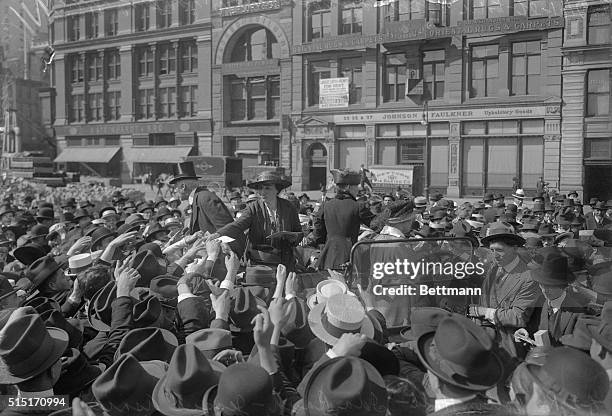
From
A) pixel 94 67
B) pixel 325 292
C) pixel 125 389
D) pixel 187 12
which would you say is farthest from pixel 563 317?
pixel 94 67

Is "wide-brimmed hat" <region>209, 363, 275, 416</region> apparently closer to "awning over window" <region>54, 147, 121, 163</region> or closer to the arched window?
the arched window

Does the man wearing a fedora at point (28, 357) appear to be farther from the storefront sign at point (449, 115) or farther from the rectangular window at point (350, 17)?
the storefront sign at point (449, 115)

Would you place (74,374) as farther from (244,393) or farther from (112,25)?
(112,25)

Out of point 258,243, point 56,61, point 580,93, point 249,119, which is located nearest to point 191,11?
point 249,119

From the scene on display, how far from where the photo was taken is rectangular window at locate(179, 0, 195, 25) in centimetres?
3284

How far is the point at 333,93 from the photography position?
31.5m

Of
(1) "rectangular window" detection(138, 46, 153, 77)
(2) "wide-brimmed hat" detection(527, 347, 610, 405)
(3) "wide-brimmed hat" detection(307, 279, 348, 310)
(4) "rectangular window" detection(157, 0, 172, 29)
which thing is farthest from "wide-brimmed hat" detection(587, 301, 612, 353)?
(1) "rectangular window" detection(138, 46, 153, 77)

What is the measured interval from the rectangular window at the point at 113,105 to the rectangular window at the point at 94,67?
1.35m

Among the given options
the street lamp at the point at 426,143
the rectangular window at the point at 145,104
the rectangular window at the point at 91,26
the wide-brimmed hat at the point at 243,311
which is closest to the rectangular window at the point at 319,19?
the street lamp at the point at 426,143

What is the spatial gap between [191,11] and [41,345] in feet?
107

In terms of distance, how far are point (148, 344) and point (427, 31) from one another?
2598cm

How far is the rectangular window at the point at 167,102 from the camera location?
3650 centimetres

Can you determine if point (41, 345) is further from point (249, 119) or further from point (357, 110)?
point (249, 119)

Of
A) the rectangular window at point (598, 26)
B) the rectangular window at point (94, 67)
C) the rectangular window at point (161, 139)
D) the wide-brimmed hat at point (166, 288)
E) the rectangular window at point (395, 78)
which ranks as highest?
the rectangular window at point (94, 67)
